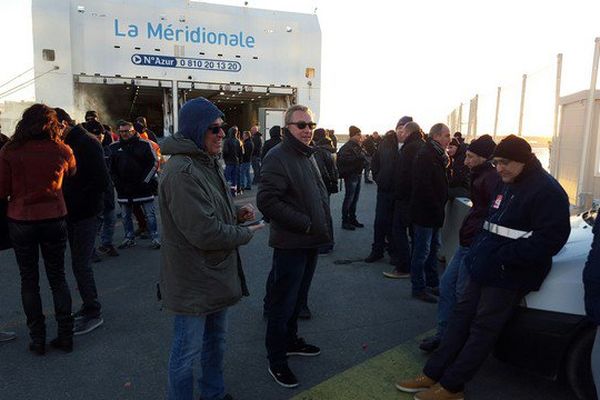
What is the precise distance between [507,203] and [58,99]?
1553cm

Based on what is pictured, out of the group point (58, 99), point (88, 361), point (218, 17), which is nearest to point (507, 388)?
point (88, 361)

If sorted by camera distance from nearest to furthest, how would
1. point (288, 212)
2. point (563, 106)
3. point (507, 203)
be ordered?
point (507, 203), point (288, 212), point (563, 106)

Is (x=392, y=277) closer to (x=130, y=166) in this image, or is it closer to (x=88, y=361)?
Result: (x=88, y=361)

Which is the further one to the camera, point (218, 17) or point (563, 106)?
point (218, 17)

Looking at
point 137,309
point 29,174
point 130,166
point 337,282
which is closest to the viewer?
point 29,174

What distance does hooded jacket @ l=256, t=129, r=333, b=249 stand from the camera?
120 inches

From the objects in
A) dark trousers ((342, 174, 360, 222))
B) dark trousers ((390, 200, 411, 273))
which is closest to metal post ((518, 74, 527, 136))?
dark trousers ((342, 174, 360, 222))

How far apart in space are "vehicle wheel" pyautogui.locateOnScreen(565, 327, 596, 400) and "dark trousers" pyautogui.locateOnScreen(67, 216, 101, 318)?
3.81 meters

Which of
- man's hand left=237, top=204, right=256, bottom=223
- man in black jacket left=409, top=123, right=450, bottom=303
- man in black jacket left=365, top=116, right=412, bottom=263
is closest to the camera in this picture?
man's hand left=237, top=204, right=256, bottom=223

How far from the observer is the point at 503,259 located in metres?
2.67

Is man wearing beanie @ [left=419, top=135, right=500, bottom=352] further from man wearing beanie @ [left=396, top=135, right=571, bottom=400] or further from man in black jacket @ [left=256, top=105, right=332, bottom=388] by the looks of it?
man in black jacket @ [left=256, top=105, right=332, bottom=388]

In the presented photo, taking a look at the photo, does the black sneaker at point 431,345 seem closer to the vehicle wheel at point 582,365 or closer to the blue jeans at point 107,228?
the vehicle wheel at point 582,365

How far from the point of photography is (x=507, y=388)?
3152 mm

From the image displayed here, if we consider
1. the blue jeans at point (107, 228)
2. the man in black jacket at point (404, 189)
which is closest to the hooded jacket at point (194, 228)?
the man in black jacket at point (404, 189)
